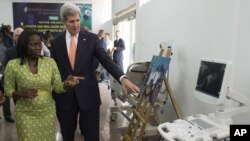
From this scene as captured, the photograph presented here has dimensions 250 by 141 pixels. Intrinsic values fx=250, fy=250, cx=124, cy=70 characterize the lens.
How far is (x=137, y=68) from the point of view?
10.5 feet

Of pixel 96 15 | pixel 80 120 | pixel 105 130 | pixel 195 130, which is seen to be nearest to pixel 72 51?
pixel 80 120

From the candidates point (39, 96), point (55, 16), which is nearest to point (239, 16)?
point (39, 96)

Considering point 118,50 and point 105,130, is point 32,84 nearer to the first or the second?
point 105,130

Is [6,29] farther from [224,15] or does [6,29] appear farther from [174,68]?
[224,15]

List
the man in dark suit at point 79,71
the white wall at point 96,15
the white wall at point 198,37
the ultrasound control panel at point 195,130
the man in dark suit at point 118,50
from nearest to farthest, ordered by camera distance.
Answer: the ultrasound control panel at point 195,130 < the man in dark suit at point 79,71 < the white wall at point 198,37 < the man in dark suit at point 118,50 < the white wall at point 96,15

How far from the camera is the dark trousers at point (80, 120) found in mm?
1974

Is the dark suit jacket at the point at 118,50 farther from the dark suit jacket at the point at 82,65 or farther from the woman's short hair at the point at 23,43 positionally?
the woman's short hair at the point at 23,43

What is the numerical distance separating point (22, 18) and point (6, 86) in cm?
891

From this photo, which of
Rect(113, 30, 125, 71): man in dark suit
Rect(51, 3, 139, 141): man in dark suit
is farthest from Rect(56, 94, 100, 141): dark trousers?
Rect(113, 30, 125, 71): man in dark suit

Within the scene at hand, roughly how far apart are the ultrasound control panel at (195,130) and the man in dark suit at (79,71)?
58 centimetres

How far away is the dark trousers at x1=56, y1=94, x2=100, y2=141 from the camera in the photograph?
1974 mm

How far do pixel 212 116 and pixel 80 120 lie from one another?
3.36 feet

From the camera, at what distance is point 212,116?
1876 millimetres

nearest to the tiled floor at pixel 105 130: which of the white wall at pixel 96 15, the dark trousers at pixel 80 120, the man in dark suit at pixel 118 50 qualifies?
the dark trousers at pixel 80 120
